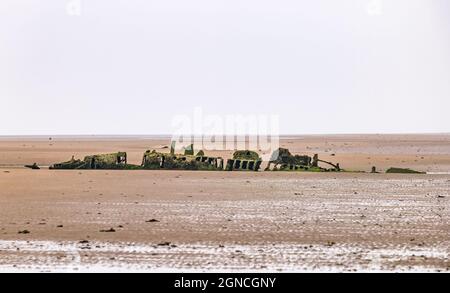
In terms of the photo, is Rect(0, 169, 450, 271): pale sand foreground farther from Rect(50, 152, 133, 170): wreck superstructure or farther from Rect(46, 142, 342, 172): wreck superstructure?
Rect(50, 152, 133, 170): wreck superstructure

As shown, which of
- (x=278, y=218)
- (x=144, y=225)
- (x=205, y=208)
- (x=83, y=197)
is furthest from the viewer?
(x=83, y=197)

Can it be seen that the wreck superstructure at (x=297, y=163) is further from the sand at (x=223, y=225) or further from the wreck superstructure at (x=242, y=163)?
the sand at (x=223, y=225)

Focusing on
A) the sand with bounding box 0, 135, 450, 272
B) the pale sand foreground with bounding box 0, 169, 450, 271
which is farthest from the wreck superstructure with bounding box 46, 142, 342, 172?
the pale sand foreground with bounding box 0, 169, 450, 271

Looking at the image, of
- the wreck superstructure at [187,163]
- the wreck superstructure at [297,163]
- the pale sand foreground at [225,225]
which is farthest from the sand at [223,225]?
the wreck superstructure at [187,163]

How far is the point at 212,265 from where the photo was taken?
1068 cm

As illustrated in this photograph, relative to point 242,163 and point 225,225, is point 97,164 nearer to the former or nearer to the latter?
point 242,163

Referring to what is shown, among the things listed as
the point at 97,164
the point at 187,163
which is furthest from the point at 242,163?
the point at 97,164

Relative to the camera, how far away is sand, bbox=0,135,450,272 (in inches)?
435

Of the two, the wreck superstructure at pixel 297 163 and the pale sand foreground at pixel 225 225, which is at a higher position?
the wreck superstructure at pixel 297 163

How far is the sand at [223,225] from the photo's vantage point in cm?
1105
